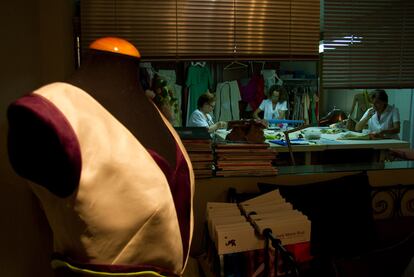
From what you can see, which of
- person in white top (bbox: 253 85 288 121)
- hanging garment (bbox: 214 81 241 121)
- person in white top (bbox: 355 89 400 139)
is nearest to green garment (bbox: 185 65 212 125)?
hanging garment (bbox: 214 81 241 121)

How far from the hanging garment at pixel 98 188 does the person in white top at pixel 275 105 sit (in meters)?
4.44

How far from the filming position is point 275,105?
5.11m

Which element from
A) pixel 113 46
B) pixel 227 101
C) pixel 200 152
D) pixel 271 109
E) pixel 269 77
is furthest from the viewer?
pixel 269 77

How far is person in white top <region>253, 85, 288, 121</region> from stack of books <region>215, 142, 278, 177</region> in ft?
11.0

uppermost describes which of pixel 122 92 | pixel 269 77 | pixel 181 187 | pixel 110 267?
pixel 269 77

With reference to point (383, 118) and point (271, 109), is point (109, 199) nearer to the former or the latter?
point (383, 118)

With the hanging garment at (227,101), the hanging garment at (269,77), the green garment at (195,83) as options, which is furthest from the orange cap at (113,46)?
the hanging garment at (269,77)

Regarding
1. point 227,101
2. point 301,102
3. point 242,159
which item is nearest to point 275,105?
point 301,102

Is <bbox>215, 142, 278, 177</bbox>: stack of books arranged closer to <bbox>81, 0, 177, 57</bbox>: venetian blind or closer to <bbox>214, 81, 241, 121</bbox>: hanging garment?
<bbox>81, 0, 177, 57</bbox>: venetian blind

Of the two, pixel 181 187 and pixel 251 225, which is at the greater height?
pixel 181 187

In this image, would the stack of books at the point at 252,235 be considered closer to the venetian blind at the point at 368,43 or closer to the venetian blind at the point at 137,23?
the venetian blind at the point at 137,23

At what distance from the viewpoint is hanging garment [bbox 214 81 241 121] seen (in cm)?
532

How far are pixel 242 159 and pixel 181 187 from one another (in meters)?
0.92

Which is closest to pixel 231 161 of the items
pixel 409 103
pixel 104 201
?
pixel 104 201
